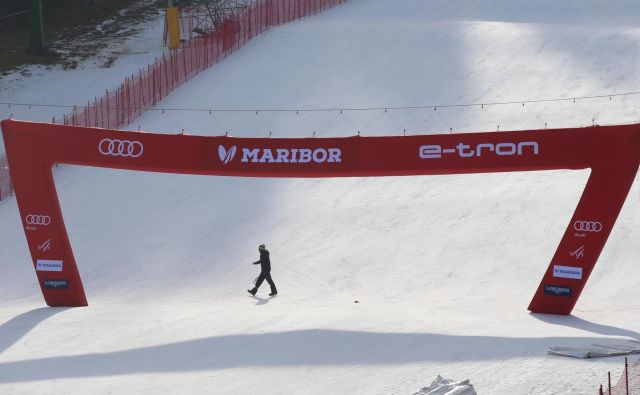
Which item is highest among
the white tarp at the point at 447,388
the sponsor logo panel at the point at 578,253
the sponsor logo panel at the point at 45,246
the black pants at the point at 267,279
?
the sponsor logo panel at the point at 578,253

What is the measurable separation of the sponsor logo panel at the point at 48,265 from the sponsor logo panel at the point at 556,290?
27.5ft

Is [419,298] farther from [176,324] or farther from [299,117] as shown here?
[299,117]

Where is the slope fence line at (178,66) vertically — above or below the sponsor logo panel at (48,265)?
above

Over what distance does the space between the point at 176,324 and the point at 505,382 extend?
6328 millimetres

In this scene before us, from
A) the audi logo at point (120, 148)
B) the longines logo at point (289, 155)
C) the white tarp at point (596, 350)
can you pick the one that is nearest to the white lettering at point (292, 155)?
the longines logo at point (289, 155)

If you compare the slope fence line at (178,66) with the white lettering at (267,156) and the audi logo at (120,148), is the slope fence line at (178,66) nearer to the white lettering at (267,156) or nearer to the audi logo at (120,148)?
the audi logo at (120,148)

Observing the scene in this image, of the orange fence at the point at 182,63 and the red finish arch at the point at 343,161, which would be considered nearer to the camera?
the red finish arch at the point at 343,161

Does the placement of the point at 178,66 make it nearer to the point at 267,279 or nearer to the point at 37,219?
the point at 37,219

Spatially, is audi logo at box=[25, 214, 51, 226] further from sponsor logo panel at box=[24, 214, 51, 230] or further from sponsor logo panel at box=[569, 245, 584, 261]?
sponsor logo panel at box=[569, 245, 584, 261]

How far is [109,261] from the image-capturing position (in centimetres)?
2528

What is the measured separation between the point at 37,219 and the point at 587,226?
9.37 metres

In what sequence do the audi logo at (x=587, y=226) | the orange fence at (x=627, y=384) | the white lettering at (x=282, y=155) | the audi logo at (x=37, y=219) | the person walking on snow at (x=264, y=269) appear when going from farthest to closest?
1. the person walking on snow at (x=264, y=269)
2. the audi logo at (x=37, y=219)
3. the white lettering at (x=282, y=155)
4. the audi logo at (x=587, y=226)
5. the orange fence at (x=627, y=384)

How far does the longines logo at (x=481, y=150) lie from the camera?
19.5 meters

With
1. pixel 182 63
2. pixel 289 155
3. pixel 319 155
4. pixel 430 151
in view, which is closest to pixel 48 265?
pixel 289 155
